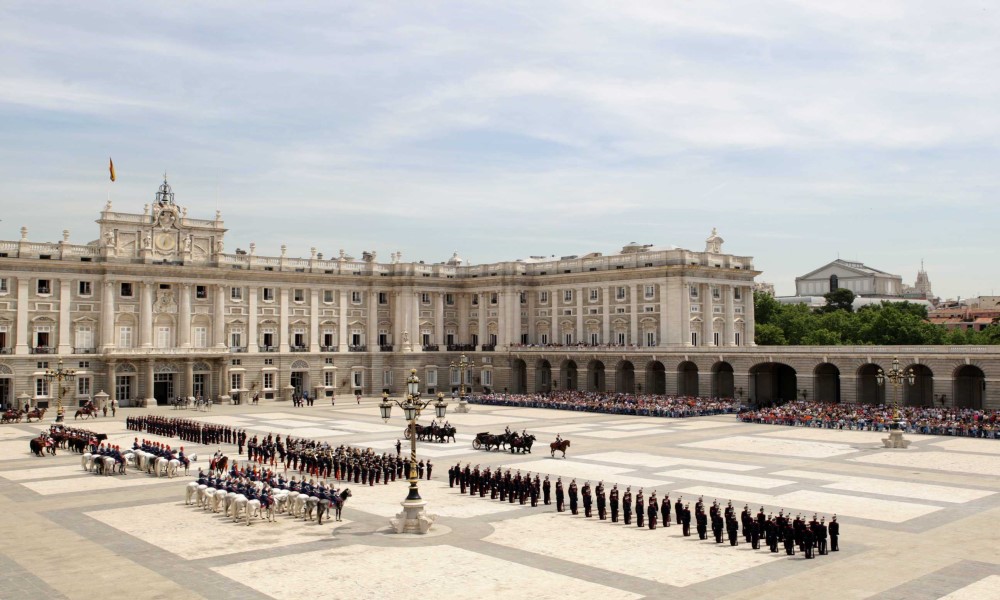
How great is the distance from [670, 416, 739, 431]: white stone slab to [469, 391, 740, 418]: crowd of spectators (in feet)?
12.2

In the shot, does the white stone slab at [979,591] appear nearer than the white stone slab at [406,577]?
A: Yes

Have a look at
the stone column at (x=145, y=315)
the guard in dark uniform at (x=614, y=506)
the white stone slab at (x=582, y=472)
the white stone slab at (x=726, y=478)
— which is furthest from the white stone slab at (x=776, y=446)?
the stone column at (x=145, y=315)

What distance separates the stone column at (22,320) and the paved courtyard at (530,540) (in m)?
32.6

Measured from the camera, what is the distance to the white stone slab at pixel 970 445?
149ft

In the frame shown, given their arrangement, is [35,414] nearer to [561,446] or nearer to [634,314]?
[561,446]

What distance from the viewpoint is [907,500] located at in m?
31.3

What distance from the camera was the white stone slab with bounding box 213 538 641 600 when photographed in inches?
793

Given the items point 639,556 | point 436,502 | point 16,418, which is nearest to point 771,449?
point 436,502

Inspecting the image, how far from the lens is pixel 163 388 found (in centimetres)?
7862

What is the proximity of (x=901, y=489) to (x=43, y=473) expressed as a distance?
1363 inches

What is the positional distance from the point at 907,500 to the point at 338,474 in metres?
21.4

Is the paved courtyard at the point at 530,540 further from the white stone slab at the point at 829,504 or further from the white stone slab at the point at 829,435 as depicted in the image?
the white stone slab at the point at 829,435

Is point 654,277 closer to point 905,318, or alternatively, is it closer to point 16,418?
point 905,318

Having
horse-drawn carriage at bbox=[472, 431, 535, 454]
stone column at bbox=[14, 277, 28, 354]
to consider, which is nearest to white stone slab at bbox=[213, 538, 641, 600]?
horse-drawn carriage at bbox=[472, 431, 535, 454]
